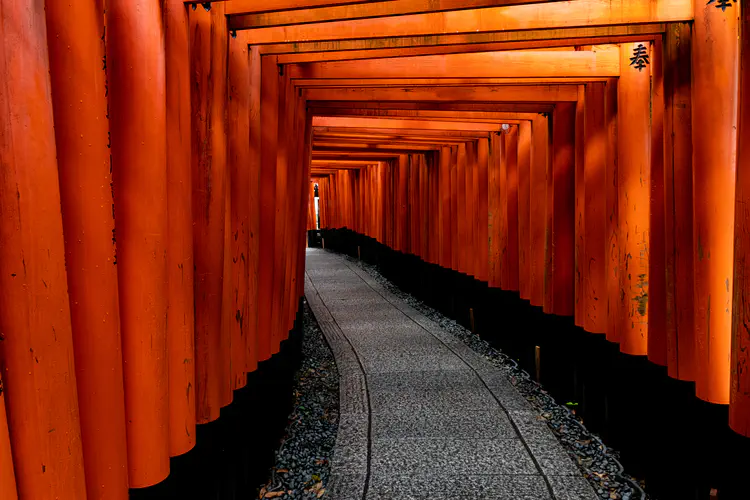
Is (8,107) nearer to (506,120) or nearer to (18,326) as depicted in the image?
(18,326)

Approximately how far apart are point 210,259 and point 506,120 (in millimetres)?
5711

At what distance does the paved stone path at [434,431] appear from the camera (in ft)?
16.4

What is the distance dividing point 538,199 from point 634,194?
2.42 m

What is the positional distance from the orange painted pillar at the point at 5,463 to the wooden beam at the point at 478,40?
3749mm

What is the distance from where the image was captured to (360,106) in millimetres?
7691

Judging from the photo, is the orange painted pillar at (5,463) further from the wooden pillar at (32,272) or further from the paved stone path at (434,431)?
the paved stone path at (434,431)

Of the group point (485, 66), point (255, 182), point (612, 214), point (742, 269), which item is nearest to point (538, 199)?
point (612, 214)

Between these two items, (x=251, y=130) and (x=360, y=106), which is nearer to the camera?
(x=251, y=130)

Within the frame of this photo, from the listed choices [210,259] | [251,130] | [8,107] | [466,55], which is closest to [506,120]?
[466,55]

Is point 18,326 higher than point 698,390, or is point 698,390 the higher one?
point 18,326

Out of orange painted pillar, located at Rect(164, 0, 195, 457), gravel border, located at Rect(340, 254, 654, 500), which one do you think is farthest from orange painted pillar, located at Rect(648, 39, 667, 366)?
orange painted pillar, located at Rect(164, 0, 195, 457)

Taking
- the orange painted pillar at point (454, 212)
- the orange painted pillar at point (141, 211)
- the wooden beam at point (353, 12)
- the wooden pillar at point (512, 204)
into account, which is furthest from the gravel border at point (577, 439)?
the orange painted pillar at point (141, 211)

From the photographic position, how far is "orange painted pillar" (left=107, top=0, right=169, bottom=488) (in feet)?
7.09

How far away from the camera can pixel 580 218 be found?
6.33m
